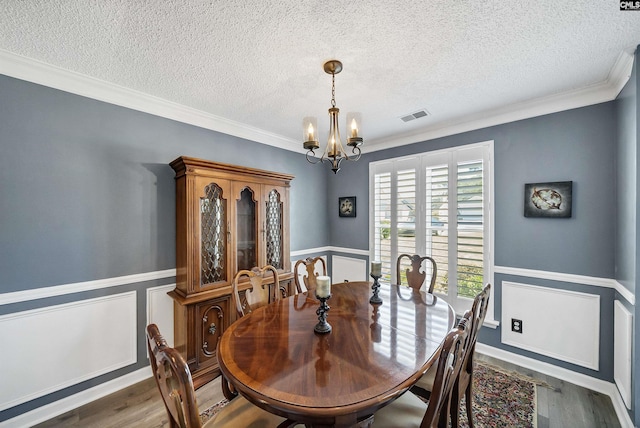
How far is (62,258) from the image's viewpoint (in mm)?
1952

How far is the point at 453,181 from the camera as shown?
2969 mm

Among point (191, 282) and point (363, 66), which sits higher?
point (363, 66)

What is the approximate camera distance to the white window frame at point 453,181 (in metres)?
2.71

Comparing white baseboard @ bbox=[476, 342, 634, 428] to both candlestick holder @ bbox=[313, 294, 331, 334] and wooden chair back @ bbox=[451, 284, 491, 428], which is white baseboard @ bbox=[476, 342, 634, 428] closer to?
wooden chair back @ bbox=[451, 284, 491, 428]

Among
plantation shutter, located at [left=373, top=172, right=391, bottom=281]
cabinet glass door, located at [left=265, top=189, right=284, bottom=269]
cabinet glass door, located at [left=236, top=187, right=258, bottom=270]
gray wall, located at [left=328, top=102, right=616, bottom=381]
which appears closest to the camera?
gray wall, located at [left=328, top=102, right=616, bottom=381]

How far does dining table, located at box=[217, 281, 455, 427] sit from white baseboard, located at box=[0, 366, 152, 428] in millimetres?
1512

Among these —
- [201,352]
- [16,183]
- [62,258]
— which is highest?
[16,183]

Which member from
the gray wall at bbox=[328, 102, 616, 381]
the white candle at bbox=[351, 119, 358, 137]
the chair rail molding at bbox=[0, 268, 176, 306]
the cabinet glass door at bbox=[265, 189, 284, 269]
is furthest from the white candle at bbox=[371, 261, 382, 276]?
the chair rail molding at bbox=[0, 268, 176, 306]

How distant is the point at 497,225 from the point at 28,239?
4.04 meters

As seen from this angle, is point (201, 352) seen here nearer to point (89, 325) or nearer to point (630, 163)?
point (89, 325)

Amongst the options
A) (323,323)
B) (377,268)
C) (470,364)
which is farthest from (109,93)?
(470,364)

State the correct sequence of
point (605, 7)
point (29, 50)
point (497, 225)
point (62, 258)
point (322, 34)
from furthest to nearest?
point (497, 225), point (62, 258), point (29, 50), point (322, 34), point (605, 7)

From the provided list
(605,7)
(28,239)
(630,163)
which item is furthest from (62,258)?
(630,163)

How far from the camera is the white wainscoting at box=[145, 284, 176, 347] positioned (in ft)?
7.77
